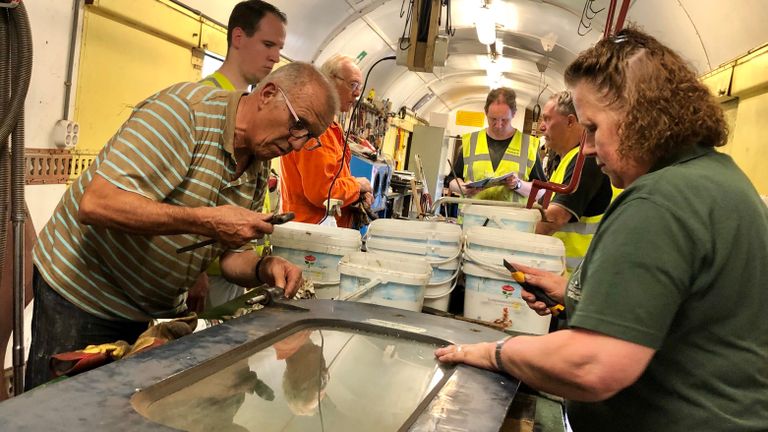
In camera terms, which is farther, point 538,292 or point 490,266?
point 490,266

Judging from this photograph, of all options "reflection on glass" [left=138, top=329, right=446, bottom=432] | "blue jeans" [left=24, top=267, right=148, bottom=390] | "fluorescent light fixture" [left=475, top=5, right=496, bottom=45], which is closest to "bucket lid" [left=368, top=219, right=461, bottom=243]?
"reflection on glass" [left=138, top=329, right=446, bottom=432]

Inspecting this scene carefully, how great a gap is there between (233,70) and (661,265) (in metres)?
2.25

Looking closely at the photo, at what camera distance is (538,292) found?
5.32ft

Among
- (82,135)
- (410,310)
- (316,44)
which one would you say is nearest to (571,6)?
(316,44)

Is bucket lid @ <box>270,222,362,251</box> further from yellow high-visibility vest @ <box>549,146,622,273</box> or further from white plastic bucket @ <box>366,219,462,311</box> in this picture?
yellow high-visibility vest @ <box>549,146,622,273</box>

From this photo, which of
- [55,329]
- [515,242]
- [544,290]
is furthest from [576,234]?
[55,329]

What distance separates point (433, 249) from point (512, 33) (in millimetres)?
6936

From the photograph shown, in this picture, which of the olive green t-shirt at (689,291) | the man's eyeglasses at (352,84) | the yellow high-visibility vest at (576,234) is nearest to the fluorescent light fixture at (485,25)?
the man's eyeglasses at (352,84)

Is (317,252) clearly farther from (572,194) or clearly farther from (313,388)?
(572,194)

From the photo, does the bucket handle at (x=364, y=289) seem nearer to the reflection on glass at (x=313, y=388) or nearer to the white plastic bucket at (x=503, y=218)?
the reflection on glass at (x=313, y=388)

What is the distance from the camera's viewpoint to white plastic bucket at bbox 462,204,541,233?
98.2 inches

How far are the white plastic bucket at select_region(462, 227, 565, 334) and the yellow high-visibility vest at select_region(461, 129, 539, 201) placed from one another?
232 cm

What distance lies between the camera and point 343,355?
4.59 feet

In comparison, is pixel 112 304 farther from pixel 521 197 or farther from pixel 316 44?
pixel 316 44
